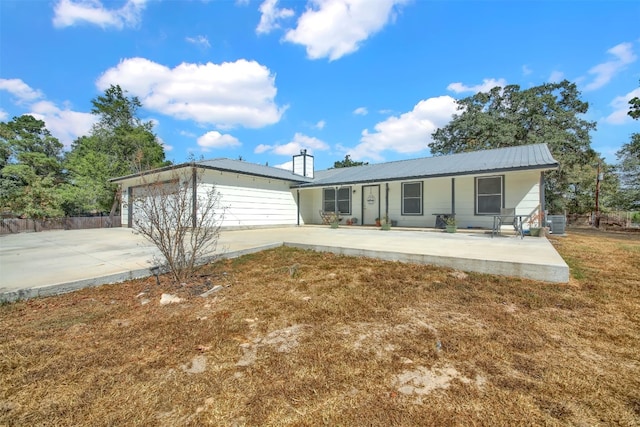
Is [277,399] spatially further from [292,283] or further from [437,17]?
[437,17]

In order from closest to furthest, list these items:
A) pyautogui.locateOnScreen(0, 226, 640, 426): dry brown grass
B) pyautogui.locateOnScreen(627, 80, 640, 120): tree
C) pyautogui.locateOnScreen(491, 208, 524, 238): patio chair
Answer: pyautogui.locateOnScreen(0, 226, 640, 426): dry brown grass, pyautogui.locateOnScreen(491, 208, 524, 238): patio chair, pyautogui.locateOnScreen(627, 80, 640, 120): tree

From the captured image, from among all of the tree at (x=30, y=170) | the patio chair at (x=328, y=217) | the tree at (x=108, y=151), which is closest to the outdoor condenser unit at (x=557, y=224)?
the patio chair at (x=328, y=217)

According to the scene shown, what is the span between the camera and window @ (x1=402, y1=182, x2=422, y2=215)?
12.2 metres

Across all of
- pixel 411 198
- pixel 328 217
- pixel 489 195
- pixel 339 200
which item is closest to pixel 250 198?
pixel 328 217

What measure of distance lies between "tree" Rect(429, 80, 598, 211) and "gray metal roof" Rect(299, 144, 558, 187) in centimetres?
967

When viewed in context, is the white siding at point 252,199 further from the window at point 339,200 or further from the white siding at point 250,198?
the window at point 339,200

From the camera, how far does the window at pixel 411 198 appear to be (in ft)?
40.2

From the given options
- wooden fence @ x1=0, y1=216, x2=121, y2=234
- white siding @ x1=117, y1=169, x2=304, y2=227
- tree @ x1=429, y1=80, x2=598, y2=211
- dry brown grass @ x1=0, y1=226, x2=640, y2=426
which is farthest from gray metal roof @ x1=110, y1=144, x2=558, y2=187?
tree @ x1=429, y1=80, x2=598, y2=211

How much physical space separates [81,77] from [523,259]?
72.4ft

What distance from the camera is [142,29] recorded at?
9789mm

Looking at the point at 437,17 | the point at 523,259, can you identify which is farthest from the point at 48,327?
the point at 437,17

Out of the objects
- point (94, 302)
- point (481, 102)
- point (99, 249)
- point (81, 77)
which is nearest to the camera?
point (94, 302)

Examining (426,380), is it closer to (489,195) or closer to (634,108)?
(489,195)

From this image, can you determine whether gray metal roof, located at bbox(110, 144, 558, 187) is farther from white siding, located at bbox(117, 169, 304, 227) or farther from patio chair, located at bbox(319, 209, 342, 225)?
patio chair, located at bbox(319, 209, 342, 225)
